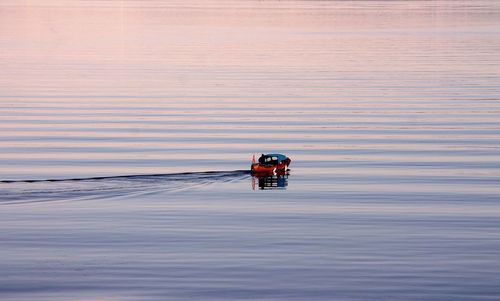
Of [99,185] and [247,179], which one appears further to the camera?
[247,179]

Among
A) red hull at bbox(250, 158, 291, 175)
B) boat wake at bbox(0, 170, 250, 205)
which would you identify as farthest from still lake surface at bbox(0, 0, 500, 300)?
red hull at bbox(250, 158, 291, 175)

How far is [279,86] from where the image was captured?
8138 centimetres

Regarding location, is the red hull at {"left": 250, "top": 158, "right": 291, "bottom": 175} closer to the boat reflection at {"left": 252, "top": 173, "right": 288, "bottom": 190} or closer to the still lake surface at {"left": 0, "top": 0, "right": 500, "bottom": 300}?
the boat reflection at {"left": 252, "top": 173, "right": 288, "bottom": 190}

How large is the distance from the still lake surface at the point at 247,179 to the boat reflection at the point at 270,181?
11.0 inches

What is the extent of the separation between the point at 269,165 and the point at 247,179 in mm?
977

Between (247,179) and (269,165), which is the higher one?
(269,165)

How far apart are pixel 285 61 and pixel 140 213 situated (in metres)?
62.8

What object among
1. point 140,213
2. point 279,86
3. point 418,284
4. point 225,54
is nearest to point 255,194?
point 140,213

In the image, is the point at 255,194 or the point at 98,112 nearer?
the point at 255,194

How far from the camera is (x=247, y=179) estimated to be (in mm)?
Result: 46281

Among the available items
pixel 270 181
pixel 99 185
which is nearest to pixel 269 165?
pixel 270 181

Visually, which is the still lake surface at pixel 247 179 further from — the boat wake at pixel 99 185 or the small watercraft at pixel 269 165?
the small watercraft at pixel 269 165

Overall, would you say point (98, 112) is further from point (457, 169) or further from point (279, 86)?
point (457, 169)

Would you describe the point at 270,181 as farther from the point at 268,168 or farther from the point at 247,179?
the point at 247,179
